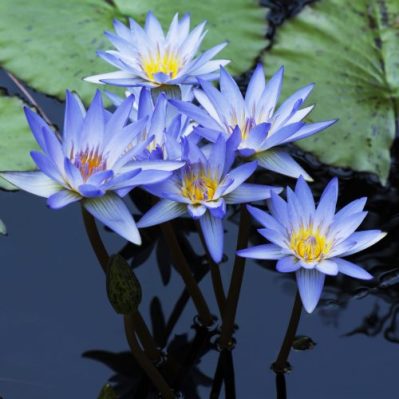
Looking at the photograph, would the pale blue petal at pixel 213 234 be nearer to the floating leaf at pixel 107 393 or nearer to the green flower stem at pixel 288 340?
the green flower stem at pixel 288 340

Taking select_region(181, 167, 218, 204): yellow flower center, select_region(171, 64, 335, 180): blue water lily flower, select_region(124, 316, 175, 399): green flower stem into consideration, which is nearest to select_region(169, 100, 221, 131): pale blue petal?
select_region(171, 64, 335, 180): blue water lily flower

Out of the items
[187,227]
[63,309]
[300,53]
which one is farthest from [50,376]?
[300,53]

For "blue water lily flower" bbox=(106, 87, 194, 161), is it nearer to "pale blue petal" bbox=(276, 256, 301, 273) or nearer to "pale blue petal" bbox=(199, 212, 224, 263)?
"pale blue petal" bbox=(199, 212, 224, 263)

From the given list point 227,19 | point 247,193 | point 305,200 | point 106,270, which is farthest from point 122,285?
point 227,19

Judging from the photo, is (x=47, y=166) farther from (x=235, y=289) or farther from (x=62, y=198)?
(x=235, y=289)

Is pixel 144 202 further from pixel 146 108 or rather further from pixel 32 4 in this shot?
pixel 32 4

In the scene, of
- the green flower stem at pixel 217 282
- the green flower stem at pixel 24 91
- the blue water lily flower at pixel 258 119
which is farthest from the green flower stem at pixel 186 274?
the green flower stem at pixel 24 91

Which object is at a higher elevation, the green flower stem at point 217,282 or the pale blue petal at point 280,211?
the pale blue petal at point 280,211
